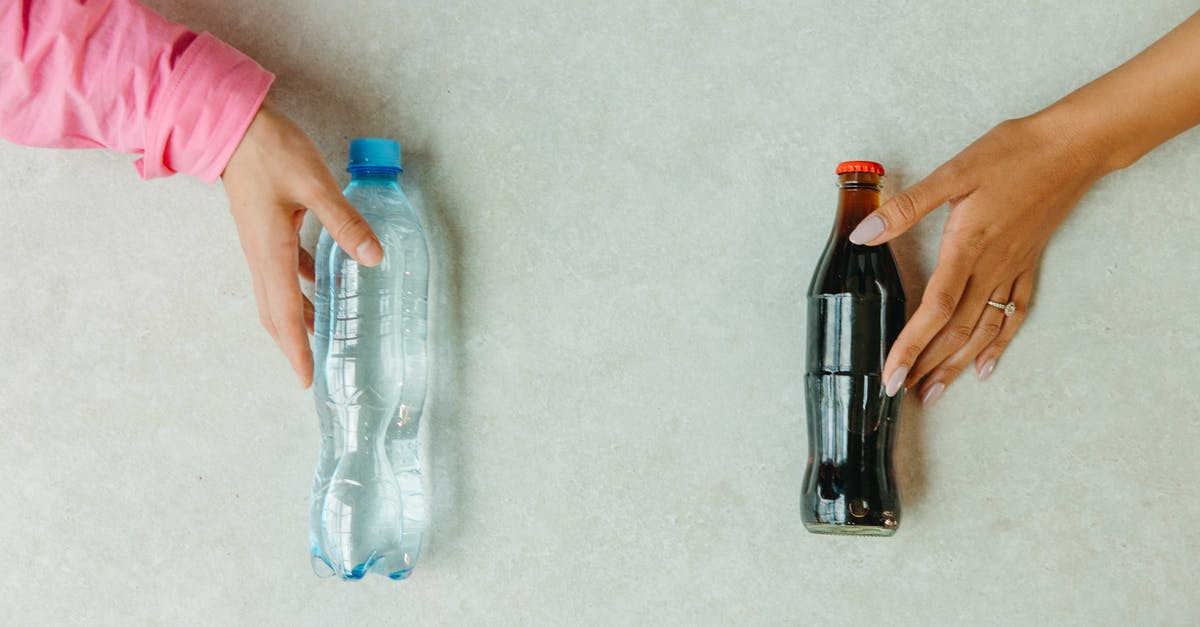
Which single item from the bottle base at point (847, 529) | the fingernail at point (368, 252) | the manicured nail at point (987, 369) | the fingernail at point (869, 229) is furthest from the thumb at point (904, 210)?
the fingernail at point (368, 252)

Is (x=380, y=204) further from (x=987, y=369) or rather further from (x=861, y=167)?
(x=987, y=369)

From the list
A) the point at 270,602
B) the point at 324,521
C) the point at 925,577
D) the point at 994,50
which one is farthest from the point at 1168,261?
the point at 270,602

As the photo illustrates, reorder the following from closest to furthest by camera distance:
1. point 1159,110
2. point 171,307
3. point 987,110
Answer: point 1159,110 < point 987,110 < point 171,307

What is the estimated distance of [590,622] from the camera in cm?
109

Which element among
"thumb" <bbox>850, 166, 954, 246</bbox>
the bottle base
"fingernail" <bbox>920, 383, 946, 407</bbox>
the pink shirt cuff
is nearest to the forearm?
"thumb" <bbox>850, 166, 954, 246</bbox>

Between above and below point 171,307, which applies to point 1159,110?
above

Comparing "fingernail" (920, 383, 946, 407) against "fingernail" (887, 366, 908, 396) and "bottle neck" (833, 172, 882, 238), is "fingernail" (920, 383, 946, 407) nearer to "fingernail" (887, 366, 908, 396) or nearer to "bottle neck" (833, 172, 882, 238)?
"fingernail" (887, 366, 908, 396)

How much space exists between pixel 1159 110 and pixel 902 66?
0.89ft

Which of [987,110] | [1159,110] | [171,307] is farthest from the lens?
[171,307]

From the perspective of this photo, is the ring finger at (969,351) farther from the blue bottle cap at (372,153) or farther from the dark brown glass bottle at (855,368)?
the blue bottle cap at (372,153)

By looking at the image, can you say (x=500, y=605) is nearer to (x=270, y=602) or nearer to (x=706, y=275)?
(x=270, y=602)

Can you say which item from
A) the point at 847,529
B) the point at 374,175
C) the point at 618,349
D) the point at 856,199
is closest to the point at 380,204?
the point at 374,175

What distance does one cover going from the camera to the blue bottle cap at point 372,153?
104 cm

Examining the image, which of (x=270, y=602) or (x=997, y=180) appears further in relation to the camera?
(x=270, y=602)
